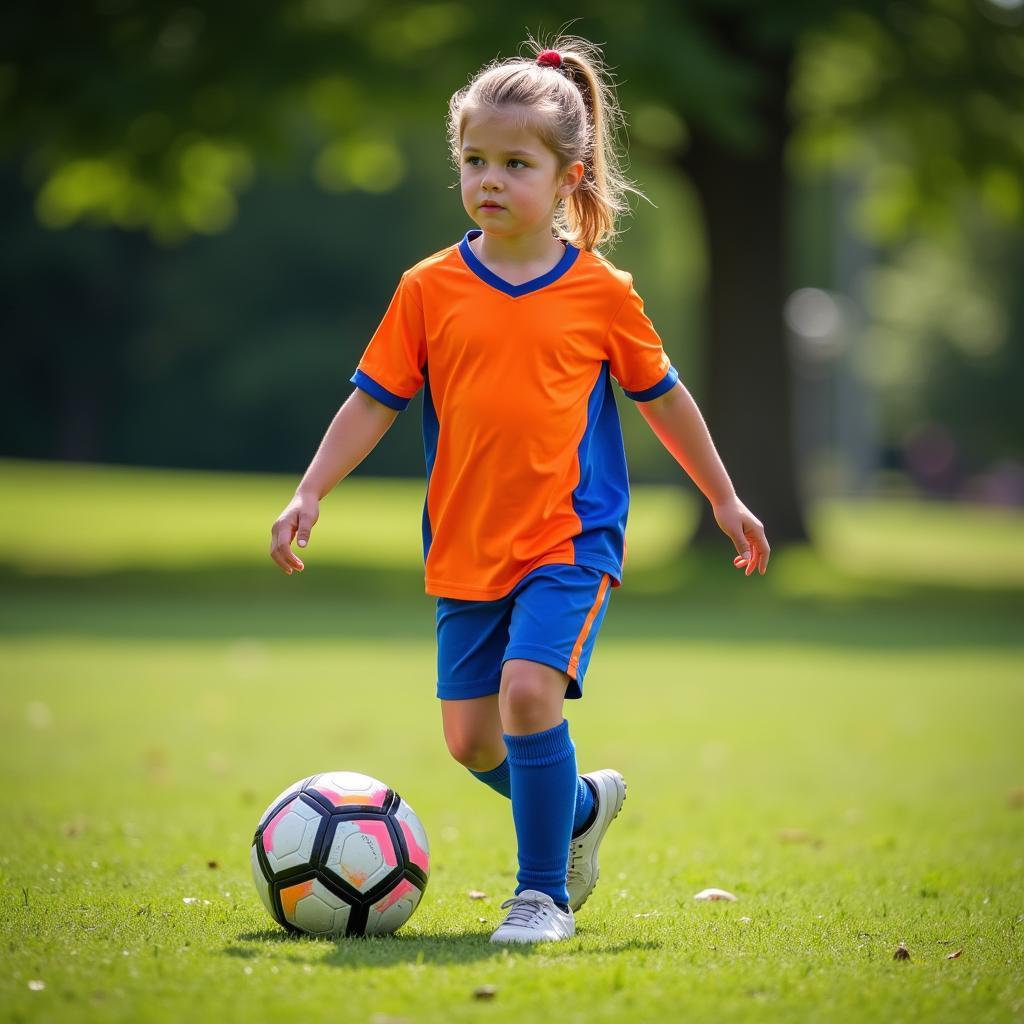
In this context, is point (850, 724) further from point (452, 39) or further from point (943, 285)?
point (943, 285)

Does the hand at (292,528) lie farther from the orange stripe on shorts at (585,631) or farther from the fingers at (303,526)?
the orange stripe on shorts at (585,631)

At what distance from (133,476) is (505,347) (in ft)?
115

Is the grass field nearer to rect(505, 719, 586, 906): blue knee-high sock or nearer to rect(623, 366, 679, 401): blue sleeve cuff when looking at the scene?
rect(505, 719, 586, 906): blue knee-high sock

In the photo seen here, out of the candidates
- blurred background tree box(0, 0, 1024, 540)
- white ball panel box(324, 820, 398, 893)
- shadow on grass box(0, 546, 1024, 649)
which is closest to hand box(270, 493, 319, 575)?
white ball panel box(324, 820, 398, 893)

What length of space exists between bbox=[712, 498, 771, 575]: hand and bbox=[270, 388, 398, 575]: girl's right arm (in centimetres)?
105

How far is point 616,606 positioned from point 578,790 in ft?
40.8

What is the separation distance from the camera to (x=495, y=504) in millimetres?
4383

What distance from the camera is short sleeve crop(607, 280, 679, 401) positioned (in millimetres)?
4574

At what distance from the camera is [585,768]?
25.2 ft

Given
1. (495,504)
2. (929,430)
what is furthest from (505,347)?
(929,430)

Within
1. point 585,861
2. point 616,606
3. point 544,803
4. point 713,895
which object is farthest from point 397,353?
point 616,606

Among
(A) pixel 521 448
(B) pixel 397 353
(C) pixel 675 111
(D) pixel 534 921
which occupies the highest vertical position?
(C) pixel 675 111

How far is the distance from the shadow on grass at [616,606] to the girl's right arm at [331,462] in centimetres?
940

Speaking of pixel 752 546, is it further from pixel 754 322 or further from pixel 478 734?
pixel 754 322
